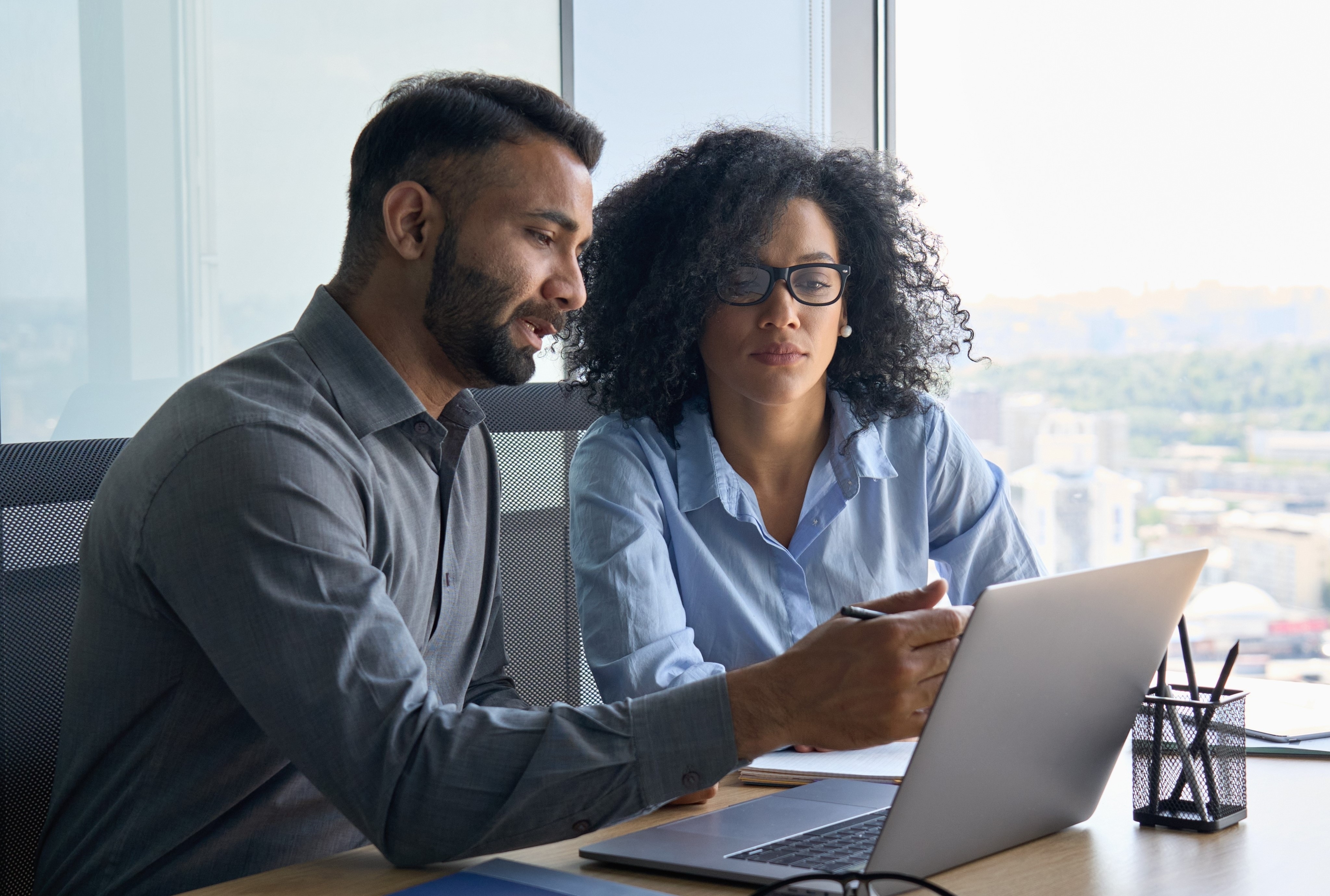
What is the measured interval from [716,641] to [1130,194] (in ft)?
4.96

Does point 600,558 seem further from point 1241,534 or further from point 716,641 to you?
point 1241,534

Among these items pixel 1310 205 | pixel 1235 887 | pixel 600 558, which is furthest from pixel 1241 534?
pixel 1235 887

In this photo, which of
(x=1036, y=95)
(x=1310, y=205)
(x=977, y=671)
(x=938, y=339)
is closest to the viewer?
(x=977, y=671)

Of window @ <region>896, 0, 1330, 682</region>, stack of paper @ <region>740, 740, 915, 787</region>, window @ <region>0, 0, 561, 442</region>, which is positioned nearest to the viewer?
stack of paper @ <region>740, 740, 915, 787</region>

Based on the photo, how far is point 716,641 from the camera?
1571 millimetres

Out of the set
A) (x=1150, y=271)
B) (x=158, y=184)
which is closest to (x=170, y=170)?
(x=158, y=184)

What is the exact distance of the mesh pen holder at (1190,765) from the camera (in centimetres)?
101

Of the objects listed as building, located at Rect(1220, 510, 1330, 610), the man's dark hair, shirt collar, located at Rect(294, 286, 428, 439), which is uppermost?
the man's dark hair

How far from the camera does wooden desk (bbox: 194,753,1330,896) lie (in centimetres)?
87

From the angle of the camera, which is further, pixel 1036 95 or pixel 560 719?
pixel 1036 95

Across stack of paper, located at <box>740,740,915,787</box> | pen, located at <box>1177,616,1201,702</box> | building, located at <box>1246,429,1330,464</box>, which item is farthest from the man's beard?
building, located at <box>1246,429,1330,464</box>

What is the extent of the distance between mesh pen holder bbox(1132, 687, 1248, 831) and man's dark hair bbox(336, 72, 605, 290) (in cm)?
88

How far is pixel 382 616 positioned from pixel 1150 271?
206 cm

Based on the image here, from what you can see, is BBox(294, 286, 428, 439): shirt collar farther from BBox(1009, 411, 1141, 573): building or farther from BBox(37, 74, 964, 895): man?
BBox(1009, 411, 1141, 573): building
